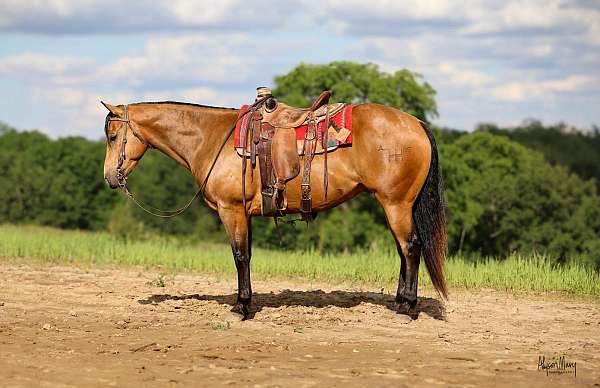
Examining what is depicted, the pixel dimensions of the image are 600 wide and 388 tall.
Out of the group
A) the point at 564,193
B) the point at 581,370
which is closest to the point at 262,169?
the point at 581,370

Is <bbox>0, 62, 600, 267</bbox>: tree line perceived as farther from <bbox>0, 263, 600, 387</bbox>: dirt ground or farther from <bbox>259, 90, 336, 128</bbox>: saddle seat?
<bbox>259, 90, 336, 128</bbox>: saddle seat

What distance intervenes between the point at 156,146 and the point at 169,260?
14.6 feet

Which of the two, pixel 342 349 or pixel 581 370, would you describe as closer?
pixel 581 370

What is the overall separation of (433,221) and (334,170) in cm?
124

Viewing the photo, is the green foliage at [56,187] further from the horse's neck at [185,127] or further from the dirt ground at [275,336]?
the horse's neck at [185,127]

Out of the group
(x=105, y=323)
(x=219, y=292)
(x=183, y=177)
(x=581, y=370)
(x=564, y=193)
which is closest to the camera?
(x=581, y=370)

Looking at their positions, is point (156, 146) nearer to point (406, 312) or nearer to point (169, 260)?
point (406, 312)

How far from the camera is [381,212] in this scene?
39562mm

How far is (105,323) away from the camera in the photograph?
9406mm

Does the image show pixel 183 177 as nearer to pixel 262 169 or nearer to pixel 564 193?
pixel 564 193

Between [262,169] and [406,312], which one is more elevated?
[262,169]

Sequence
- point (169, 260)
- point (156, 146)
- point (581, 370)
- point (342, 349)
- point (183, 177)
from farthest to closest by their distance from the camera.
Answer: point (183, 177) < point (169, 260) < point (156, 146) < point (342, 349) < point (581, 370)

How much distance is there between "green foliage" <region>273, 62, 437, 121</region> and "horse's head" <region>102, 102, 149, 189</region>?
28834 mm

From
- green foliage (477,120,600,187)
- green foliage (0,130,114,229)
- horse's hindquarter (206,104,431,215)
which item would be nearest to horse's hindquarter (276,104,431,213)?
horse's hindquarter (206,104,431,215)
